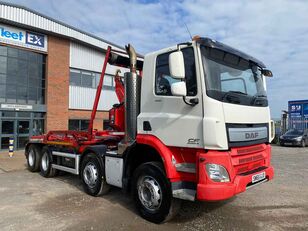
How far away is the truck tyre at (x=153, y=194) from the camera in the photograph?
4.46 m

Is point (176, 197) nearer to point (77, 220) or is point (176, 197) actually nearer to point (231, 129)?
point (231, 129)

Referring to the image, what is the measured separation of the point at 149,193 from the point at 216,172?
4.60 feet

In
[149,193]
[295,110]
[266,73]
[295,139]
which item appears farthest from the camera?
[295,110]

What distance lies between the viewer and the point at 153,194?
465 centimetres

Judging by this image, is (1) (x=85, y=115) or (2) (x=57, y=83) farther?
(1) (x=85, y=115)

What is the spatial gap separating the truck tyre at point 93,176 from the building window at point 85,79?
15.0 metres

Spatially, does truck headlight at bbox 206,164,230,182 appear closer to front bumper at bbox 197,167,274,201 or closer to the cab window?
front bumper at bbox 197,167,274,201

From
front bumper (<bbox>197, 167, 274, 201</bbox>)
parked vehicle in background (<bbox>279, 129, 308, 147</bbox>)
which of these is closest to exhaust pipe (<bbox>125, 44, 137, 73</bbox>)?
front bumper (<bbox>197, 167, 274, 201</bbox>)

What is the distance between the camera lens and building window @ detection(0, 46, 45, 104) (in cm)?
1681

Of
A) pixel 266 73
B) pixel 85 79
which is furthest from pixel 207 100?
pixel 85 79

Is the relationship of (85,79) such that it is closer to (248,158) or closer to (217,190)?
(248,158)

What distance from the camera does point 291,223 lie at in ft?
15.4

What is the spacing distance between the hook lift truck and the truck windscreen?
16 mm

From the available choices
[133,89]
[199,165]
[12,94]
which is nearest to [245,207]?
[199,165]
